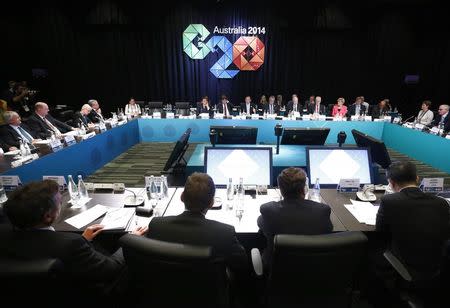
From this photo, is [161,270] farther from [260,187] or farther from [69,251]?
[260,187]

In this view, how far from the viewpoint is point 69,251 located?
1.35 meters

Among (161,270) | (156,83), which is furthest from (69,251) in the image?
(156,83)

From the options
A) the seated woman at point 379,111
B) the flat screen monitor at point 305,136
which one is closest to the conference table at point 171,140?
the seated woman at point 379,111

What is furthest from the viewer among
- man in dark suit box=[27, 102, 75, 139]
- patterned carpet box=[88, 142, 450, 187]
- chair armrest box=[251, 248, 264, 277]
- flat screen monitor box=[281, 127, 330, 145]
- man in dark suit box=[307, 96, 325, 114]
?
man in dark suit box=[307, 96, 325, 114]

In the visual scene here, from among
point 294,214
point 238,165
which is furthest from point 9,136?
point 294,214

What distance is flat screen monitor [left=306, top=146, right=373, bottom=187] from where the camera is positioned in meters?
2.62

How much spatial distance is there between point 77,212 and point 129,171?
3.34 m

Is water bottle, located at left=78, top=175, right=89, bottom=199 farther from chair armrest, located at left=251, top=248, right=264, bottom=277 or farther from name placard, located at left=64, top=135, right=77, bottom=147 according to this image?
name placard, located at left=64, top=135, right=77, bottom=147

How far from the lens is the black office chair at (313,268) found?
123cm

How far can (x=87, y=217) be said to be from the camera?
206cm

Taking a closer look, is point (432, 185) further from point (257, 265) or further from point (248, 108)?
point (248, 108)

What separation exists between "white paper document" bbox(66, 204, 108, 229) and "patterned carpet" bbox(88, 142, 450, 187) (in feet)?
5.46

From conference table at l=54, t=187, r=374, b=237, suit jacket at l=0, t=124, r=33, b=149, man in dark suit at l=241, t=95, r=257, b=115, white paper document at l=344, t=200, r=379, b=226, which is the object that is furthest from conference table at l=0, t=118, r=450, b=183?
white paper document at l=344, t=200, r=379, b=226

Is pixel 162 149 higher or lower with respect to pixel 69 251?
lower
